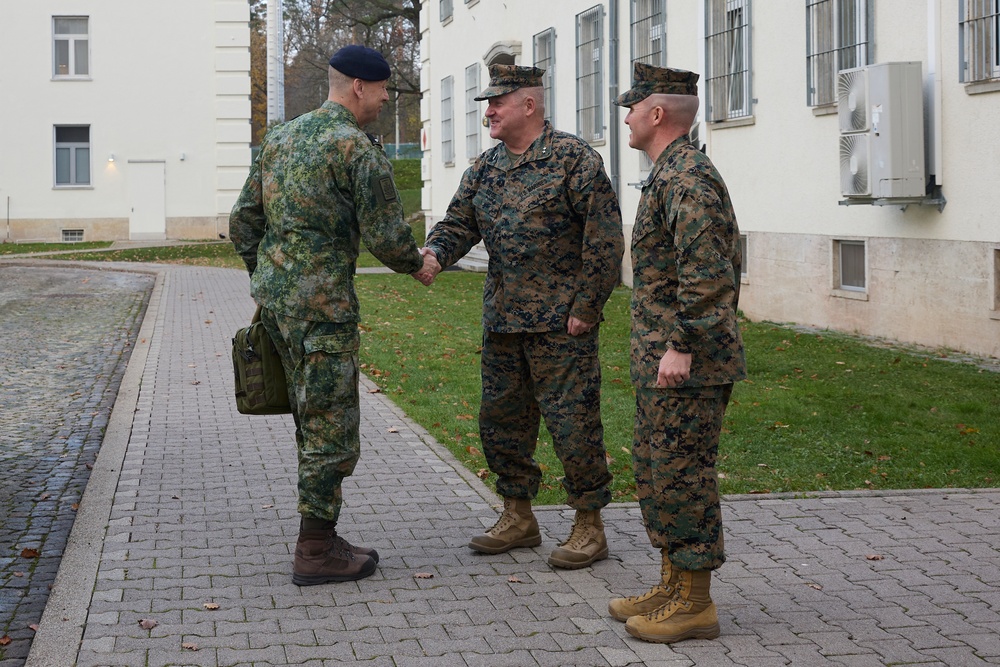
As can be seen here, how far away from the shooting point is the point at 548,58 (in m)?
23.5

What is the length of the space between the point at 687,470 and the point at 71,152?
3537 centimetres

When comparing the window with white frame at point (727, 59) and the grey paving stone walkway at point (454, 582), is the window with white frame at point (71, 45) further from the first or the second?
the grey paving stone walkway at point (454, 582)

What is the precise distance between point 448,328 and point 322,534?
33.6 feet

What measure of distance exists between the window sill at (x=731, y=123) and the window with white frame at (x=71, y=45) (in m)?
25.4

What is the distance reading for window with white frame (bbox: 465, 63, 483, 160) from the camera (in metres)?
28.0

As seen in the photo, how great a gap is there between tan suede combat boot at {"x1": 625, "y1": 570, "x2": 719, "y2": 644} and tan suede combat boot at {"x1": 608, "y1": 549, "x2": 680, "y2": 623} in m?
0.10

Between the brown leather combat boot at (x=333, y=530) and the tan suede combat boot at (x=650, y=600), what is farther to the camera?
the brown leather combat boot at (x=333, y=530)

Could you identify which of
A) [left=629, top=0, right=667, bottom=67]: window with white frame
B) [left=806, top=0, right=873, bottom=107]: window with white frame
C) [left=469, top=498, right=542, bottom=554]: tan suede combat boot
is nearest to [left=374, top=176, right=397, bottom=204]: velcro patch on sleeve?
[left=469, top=498, right=542, bottom=554]: tan suede combat boot

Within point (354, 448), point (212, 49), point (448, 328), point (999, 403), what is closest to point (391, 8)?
point (212, 49)

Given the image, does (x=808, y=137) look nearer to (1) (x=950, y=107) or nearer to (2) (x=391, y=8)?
(1) (x=950, y=107)

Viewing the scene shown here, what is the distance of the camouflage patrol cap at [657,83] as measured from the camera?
4785mm

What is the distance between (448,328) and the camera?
15688 millimetres

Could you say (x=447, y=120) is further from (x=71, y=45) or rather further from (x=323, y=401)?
(x=323, y=401)

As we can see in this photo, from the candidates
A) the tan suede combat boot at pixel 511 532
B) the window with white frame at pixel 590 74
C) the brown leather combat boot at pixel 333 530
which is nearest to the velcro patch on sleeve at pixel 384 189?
the brown leather combat boot at pixel 333 530
